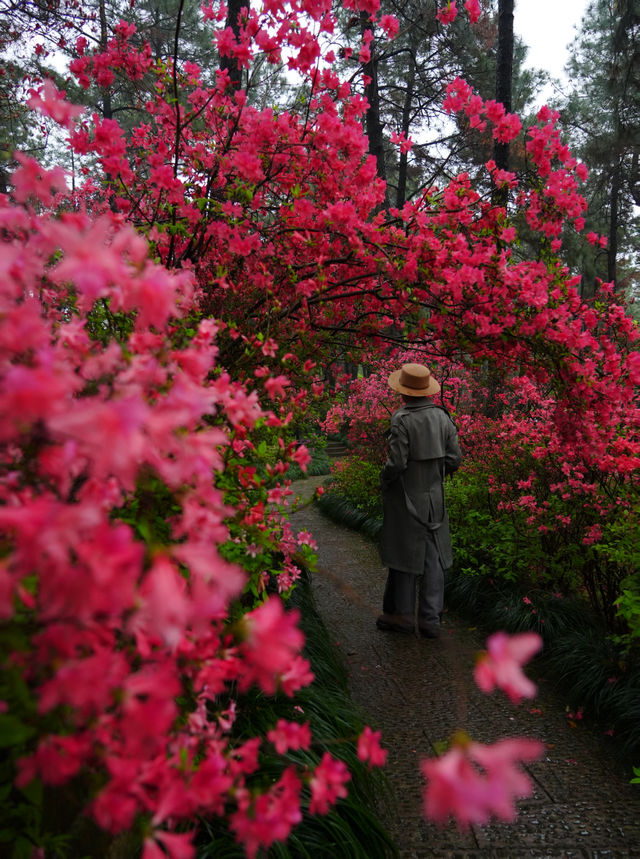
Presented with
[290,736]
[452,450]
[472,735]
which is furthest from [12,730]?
[452,450]

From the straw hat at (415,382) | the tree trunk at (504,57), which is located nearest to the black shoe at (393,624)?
the straw hat at (415,382)

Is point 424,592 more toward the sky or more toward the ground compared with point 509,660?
more toward the ground

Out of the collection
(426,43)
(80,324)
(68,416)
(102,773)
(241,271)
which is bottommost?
(102,773)

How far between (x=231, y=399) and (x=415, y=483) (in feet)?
10.5

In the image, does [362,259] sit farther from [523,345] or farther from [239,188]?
[523,345]

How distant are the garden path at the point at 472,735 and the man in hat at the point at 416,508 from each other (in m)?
0.25

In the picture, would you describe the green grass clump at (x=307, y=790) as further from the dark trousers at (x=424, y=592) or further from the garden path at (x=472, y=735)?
the dark trousers at (x=424, y=592)

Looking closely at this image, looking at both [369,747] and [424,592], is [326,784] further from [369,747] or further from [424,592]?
[424,592]

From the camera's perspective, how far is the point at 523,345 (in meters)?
2.58

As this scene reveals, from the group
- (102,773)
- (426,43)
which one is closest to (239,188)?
(102,773)

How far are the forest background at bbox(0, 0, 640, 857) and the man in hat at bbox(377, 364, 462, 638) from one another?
60 centimetres

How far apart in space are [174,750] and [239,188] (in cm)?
223

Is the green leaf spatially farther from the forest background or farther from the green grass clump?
the green grass clump

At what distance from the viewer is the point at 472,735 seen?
111 inches
